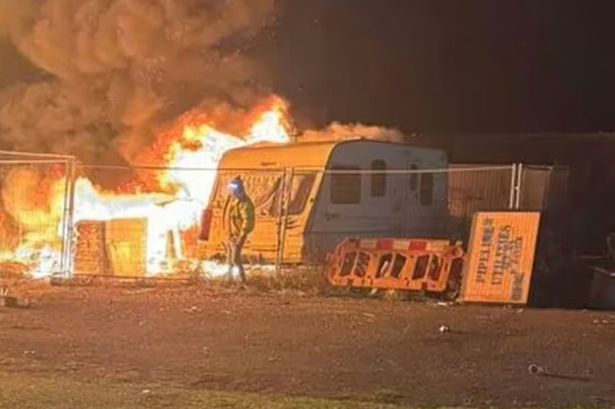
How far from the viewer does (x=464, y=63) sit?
30.3 meters

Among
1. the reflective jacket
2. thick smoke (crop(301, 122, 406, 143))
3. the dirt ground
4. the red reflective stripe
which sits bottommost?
the dirt ground

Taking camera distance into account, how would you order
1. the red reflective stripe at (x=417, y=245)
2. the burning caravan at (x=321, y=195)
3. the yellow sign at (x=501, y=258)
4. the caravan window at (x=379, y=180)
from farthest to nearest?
the caravan window at (x=379, y=180) < the burning caravan at (x=321, y=195) < the red reflective stripe at (x=417, y=245) < the yellow sign at (x=501, y=258)

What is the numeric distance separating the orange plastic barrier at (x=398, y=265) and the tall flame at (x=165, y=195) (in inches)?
132

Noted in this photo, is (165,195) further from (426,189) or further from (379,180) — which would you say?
(426,189)

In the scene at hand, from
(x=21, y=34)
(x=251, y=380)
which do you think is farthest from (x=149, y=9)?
(x=251, y=380)

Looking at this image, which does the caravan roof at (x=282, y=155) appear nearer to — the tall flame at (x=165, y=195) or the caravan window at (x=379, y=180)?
the caravan window at (x=379, y=180)

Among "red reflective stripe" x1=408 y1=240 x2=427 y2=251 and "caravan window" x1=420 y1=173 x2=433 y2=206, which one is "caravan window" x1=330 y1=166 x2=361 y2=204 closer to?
"caravan window" x1=420 y1=173 x2=433 y2=206

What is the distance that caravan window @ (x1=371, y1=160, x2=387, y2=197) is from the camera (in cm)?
1933

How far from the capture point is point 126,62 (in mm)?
24750

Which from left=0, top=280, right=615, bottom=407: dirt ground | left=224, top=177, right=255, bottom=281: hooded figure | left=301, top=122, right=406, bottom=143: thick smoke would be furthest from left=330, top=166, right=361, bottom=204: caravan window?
left=301, top=122, right=406, bottom=143: thick smoke

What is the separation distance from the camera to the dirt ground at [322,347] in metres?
9.41

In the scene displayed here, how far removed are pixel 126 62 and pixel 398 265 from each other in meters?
10.8

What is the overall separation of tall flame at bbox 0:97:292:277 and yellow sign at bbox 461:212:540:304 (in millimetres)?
5222

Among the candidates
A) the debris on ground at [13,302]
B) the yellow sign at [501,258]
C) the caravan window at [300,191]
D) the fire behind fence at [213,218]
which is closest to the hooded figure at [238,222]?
the fire behind fence at [213,218]
